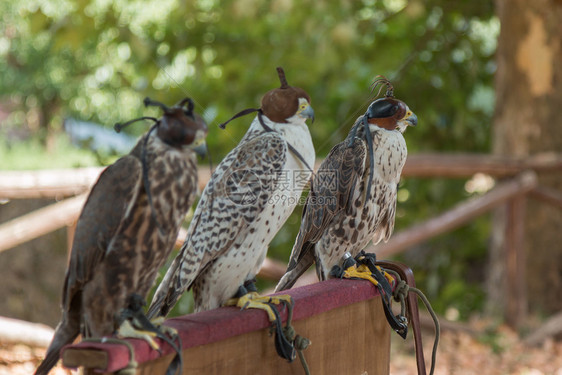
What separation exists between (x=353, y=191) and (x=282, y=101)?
33 cm

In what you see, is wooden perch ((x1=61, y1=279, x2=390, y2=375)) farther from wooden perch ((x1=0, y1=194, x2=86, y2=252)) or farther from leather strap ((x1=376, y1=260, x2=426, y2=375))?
wooden perch ((x1=0, y1=194, x2=86, y2=252))

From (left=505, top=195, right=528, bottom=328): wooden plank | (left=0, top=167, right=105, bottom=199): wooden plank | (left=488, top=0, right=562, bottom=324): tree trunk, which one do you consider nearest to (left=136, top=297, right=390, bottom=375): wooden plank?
(left=0, top=167, right=105, bottom=199): wooden plank

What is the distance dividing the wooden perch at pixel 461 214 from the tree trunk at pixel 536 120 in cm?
33

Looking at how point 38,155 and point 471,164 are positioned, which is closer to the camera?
point 471,164

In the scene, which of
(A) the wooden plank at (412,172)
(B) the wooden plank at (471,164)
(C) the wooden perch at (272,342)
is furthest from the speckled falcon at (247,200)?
(B) the wooden plank at (471,164)

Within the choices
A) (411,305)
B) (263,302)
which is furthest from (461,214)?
(263,302)

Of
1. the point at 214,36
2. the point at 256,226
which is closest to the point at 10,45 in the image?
the point at 214,36

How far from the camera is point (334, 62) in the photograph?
11.8 ft

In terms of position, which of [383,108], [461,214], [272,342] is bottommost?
[461,214]

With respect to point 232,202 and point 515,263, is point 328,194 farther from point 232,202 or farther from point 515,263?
point 515,263

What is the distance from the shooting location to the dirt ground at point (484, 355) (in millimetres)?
3312

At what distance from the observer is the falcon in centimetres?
95

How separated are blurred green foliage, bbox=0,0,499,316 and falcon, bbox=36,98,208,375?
7.51 ft

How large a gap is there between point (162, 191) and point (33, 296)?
117 inches
